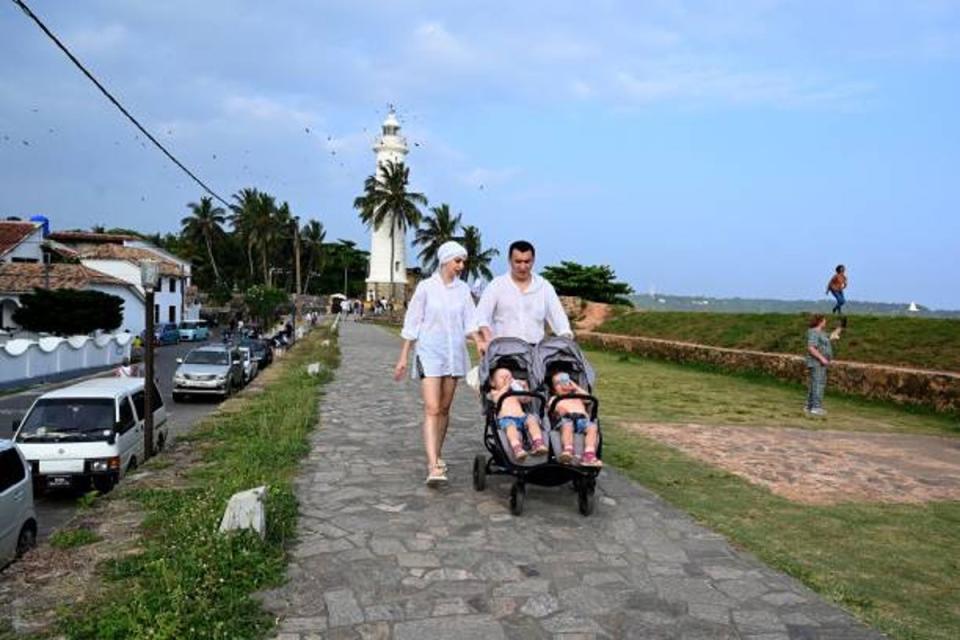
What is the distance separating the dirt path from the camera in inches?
290

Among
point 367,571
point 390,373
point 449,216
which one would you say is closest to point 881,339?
point 390,373

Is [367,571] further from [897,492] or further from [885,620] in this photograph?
[897,492]

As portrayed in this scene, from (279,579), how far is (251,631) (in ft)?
2.15

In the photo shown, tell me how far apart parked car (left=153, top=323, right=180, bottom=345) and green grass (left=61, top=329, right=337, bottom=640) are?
148ft

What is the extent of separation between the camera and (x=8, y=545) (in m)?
6.91

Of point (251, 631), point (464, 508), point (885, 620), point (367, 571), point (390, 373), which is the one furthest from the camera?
point (390, 373)

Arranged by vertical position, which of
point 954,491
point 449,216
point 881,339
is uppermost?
point 449,216

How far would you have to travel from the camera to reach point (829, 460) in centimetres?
883

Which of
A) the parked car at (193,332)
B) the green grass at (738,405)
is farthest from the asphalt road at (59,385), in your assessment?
the parked car at (193,332)

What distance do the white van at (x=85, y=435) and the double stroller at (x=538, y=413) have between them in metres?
6.37

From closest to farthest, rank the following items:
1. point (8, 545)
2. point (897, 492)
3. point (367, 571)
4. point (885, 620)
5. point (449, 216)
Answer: point (885, 620)
point (367, 571)
point (8, 545)
point (897, 492)
point (449, 216)

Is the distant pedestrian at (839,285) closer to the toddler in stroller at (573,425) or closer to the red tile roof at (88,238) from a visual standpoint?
the toddler in stroller at (573,425)

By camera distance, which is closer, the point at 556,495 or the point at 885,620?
the point at 885,620

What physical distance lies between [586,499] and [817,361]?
28.2 feet
